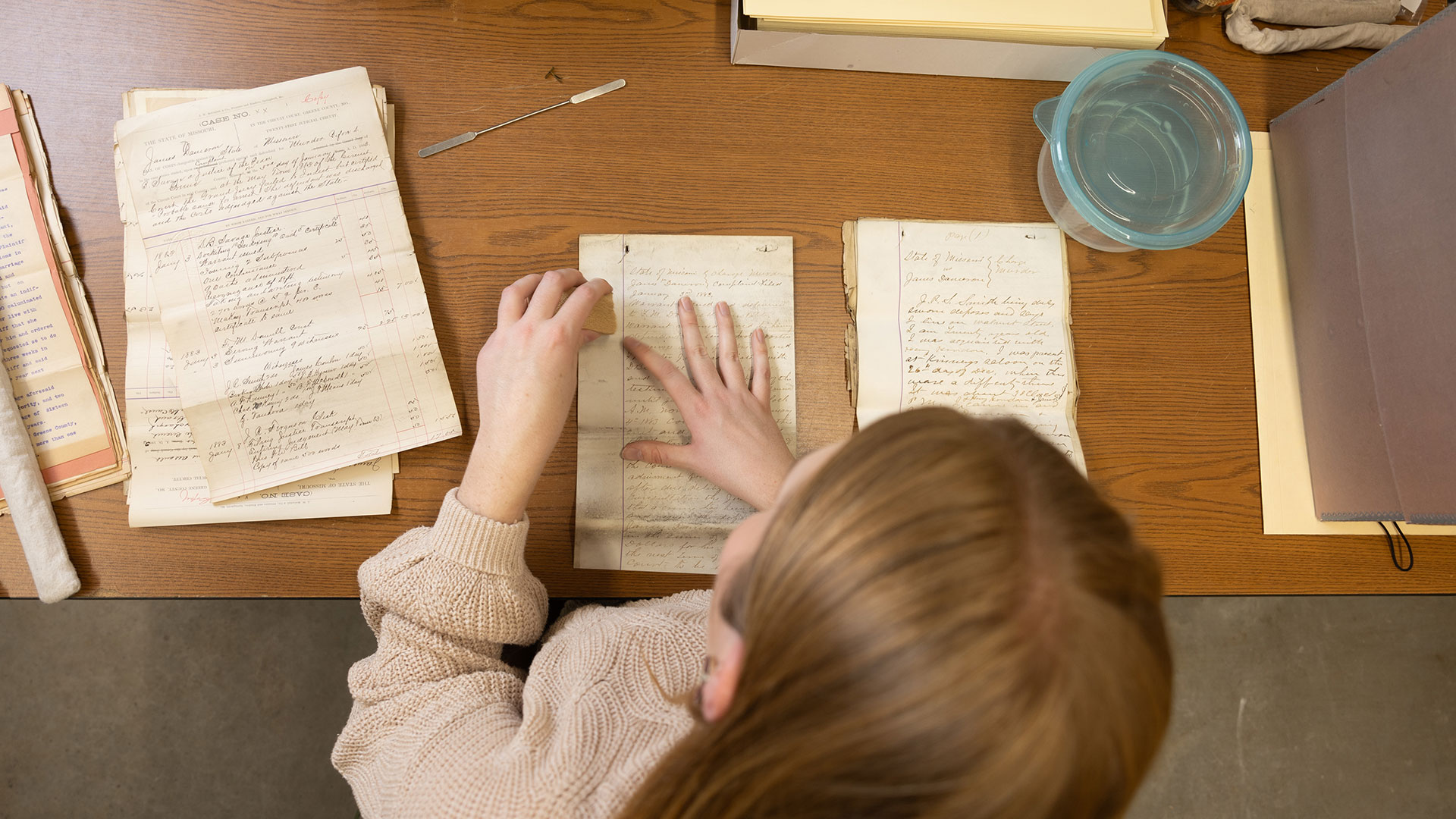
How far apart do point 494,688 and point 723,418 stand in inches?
12.2

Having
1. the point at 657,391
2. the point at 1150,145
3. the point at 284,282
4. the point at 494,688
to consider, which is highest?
the point at 1150,145

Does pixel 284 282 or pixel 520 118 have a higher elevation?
pixel 520 118

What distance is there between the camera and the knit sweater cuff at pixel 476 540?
2.03 ft

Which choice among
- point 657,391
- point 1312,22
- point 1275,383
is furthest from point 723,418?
point 1312,22

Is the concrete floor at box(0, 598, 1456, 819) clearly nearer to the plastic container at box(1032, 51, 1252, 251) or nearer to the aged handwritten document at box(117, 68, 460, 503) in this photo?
the aged handwritten document at box(117, 68, 460, 503)

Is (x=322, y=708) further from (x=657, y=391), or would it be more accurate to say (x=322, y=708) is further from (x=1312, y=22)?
(x=1312, y=22)

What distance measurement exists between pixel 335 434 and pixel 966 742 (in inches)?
24.4

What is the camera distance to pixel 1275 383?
29.8 inches

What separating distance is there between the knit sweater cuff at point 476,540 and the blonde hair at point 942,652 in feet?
0.93

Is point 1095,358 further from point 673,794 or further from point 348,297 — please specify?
point 348,297

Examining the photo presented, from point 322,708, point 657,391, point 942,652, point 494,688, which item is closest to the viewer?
point 942,652

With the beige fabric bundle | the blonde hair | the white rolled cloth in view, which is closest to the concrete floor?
the white rolled cloth

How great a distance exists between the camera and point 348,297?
2.31 ft

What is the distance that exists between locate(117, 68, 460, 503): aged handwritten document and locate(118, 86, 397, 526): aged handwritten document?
15mm
